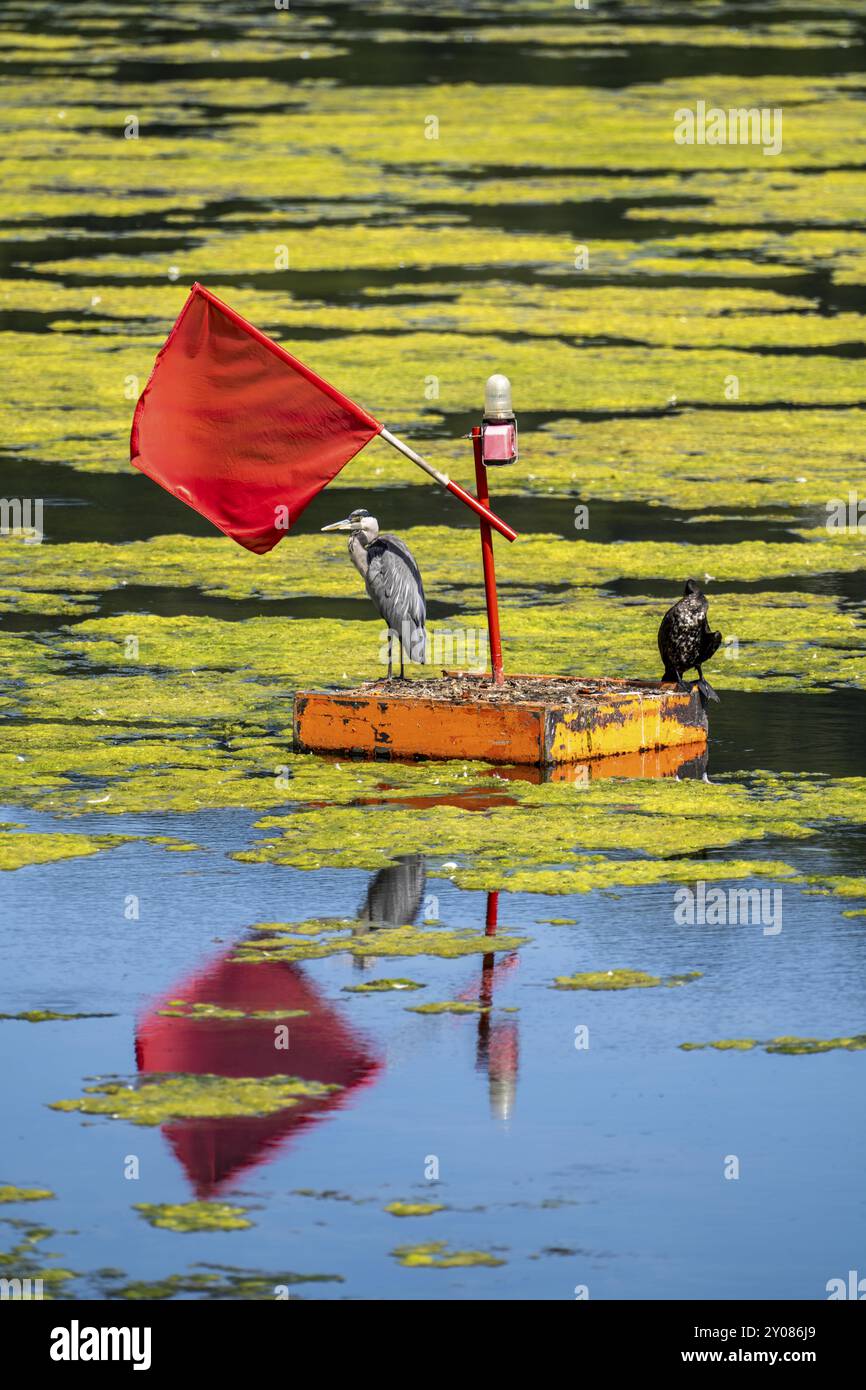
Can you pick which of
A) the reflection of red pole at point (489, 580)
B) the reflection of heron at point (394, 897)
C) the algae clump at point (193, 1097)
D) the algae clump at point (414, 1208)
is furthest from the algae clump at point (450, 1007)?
the reflection of red pole at point (489, 580)

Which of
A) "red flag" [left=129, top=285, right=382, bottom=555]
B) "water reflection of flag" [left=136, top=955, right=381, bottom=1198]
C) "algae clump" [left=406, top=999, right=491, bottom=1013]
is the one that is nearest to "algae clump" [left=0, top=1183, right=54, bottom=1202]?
"water reflection of flag" [left=136, top=955, right=381, bottom=1198]

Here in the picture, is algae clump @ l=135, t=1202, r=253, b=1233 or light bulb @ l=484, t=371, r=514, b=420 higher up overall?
light bulb @ l=484, t=371, r=514, b=420

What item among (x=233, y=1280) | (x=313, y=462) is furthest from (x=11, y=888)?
(x=233, y=1280)

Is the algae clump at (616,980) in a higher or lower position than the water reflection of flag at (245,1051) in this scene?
higher

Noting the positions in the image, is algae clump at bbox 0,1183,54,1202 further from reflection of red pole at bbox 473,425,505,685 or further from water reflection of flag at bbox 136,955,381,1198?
reflection of red pole at bbox 473,425,505,685

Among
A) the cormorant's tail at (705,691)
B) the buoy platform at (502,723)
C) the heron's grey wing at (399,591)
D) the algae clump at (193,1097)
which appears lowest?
the algae clump at (193,1097)

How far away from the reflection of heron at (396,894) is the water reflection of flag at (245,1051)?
67cm

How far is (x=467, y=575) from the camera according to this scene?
→ 17656mm

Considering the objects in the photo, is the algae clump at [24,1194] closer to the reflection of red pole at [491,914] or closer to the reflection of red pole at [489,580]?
the reflection of red pole at [491,914]

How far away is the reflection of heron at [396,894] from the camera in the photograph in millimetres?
10422

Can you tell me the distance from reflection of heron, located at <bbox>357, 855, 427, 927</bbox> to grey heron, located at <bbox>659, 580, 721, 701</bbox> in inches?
101

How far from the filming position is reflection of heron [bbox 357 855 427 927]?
10.4 m

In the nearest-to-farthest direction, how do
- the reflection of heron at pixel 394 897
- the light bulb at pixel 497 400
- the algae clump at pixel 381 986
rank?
the algae clump at pixel 381 986 → the reflection of heron at pixel 394 897 → the light bulb at pixel 497 400

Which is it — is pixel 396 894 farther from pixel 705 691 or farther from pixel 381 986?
pixel 705 691
